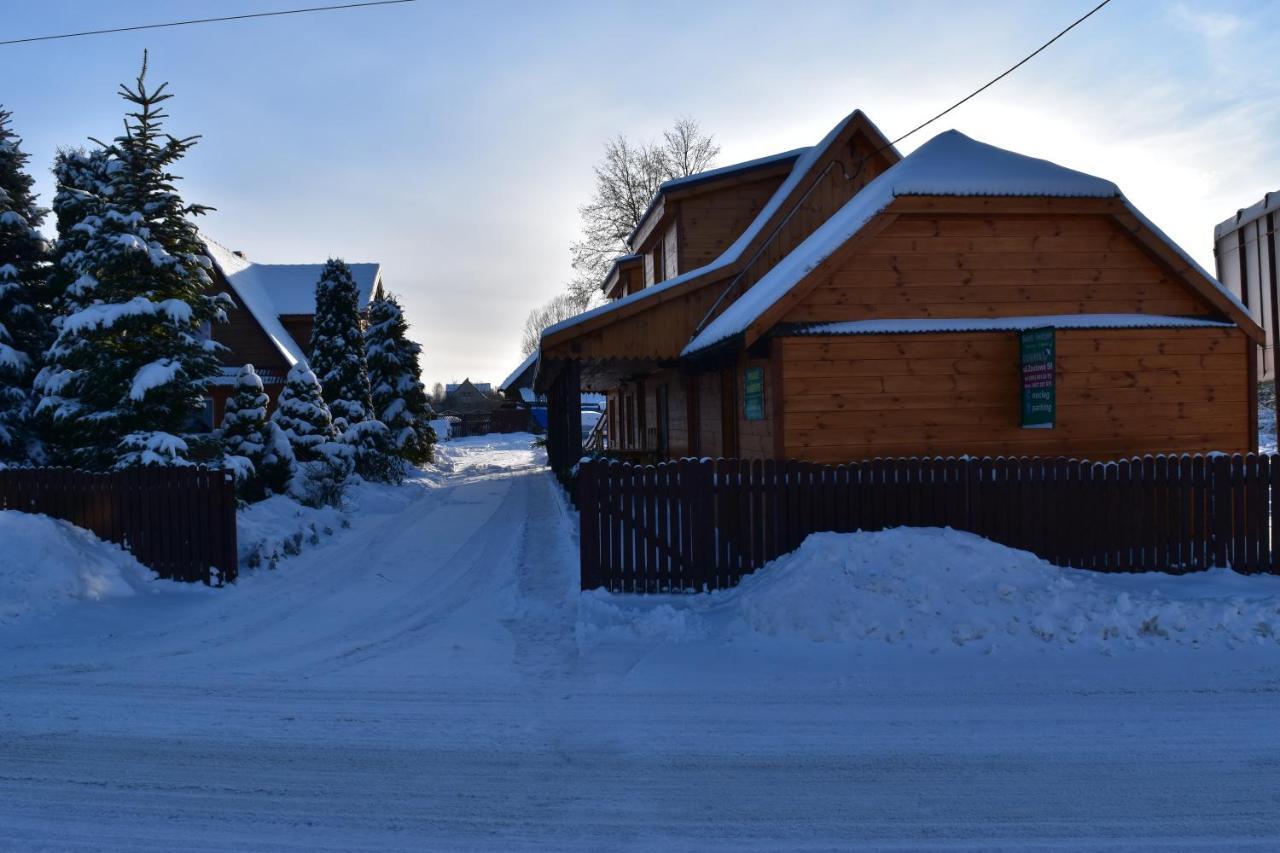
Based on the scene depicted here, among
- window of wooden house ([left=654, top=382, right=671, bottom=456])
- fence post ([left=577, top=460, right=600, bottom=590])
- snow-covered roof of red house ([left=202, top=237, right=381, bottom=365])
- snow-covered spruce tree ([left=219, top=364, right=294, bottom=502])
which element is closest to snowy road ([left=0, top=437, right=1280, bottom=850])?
fence post ([left=577, top=460, right=600, bottom=590])

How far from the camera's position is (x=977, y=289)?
11.1 metres

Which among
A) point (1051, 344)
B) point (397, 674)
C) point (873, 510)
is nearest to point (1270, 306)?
point (1051, 344)

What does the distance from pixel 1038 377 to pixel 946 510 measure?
239cm

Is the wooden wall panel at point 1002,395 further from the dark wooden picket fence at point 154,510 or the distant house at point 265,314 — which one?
the distant house at point 265,314

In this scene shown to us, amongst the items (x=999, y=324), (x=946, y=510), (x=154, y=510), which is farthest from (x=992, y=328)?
(x=154, y=510)

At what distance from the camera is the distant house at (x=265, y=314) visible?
31438 mm

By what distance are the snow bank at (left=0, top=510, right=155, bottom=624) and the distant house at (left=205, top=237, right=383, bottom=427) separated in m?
17.4

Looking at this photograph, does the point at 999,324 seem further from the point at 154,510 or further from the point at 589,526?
the point at 154,510

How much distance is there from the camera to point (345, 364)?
2509 cm

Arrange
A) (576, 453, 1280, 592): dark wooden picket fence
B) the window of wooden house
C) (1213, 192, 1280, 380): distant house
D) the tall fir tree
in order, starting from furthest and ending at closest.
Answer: the window of wooden house
the tall fir tree
(1213, 192, 1280, 380): distant house
(576, 453, 1280, 592): dark wooden picket fence

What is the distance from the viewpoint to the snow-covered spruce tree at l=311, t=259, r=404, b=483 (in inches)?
962

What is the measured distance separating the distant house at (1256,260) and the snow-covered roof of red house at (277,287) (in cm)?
2833

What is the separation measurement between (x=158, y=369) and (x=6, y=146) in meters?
9.68

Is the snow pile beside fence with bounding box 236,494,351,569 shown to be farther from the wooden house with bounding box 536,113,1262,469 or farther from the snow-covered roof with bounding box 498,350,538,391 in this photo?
the wooden house with bounding box 536,113,1262,469
